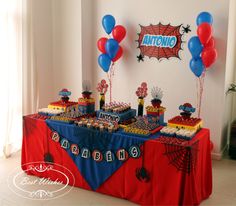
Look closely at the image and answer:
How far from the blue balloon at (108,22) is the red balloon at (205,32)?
1.26m

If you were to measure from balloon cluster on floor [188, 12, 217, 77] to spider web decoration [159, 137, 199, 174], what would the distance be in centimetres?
136

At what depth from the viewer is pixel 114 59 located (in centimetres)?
445

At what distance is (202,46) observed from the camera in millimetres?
3789

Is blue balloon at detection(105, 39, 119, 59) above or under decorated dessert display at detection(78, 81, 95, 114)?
above

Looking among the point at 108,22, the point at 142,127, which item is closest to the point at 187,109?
the point at 142,127

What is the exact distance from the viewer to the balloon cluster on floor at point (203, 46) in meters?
3.67

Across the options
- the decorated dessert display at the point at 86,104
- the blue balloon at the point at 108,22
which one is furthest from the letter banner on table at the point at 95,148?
the blue balloon at the point at 108,22

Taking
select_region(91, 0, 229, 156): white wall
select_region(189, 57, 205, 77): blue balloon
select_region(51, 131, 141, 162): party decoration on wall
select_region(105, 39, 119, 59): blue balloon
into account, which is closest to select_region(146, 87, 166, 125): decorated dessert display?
select_region(51, 131, 141, 162): party decoration on wall

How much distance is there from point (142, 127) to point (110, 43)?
64.2 inches

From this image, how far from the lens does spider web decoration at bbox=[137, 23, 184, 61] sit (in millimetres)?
4227

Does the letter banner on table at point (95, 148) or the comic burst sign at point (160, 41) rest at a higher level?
the comic burst sign at point (160, 41)

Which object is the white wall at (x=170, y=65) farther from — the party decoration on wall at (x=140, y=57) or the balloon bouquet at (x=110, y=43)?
the balloon bouquet at (x=110, y=43)

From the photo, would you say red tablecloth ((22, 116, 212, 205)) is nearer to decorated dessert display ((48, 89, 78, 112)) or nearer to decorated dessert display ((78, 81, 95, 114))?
decorated dessert display ((48, 89, 78, 112))

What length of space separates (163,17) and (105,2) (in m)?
0.96
